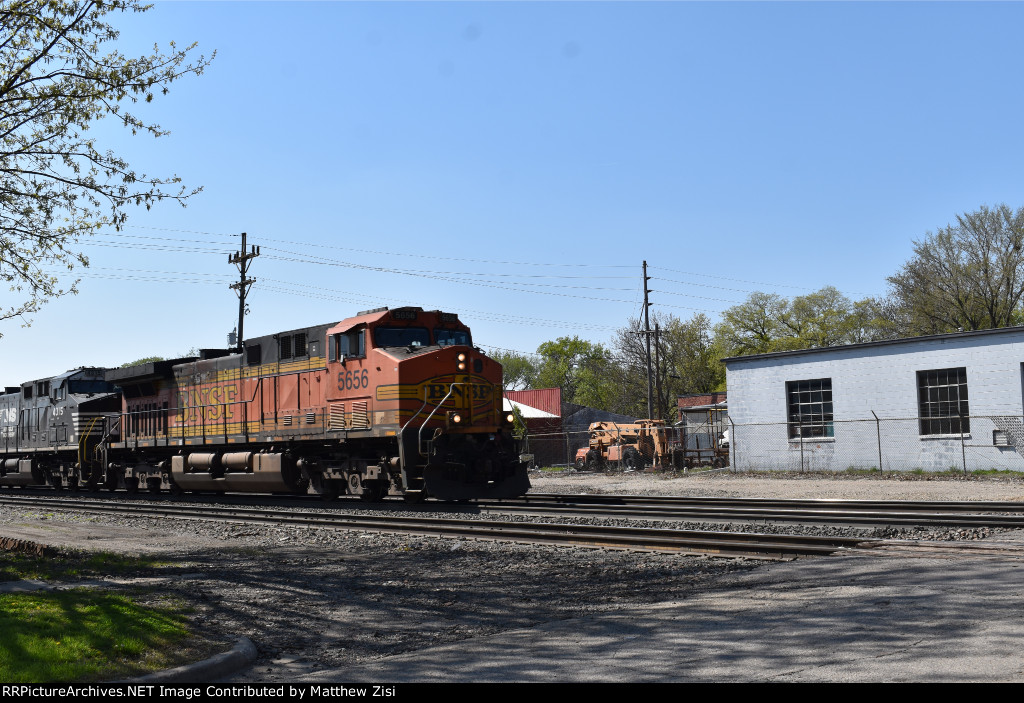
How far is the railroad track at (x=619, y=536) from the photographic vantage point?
1078 centimetres

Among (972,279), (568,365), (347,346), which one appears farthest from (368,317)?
(568,365)

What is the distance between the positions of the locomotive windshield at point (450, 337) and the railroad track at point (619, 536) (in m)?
4.94

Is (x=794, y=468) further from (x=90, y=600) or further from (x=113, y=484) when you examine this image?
(x=90, y=600)

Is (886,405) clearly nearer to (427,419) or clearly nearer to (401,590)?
(427,419)

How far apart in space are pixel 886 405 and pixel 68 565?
26046 millimetres

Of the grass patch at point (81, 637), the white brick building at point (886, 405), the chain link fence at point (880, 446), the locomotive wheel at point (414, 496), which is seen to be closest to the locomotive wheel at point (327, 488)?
the locomotive wheel at point (414, 496)

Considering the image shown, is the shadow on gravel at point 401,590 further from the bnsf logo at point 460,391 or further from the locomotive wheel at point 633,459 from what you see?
the locomotive wheel at point 633,459

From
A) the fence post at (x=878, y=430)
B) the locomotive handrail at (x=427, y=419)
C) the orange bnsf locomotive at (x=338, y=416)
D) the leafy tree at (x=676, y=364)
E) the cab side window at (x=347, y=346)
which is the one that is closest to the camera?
the locomotive handrail at (x=427, y=419)

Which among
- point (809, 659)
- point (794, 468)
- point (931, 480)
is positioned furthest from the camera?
point (794, 468)

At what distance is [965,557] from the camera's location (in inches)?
388

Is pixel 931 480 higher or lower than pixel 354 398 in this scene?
lower

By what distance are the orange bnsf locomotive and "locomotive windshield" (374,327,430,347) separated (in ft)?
0.08
